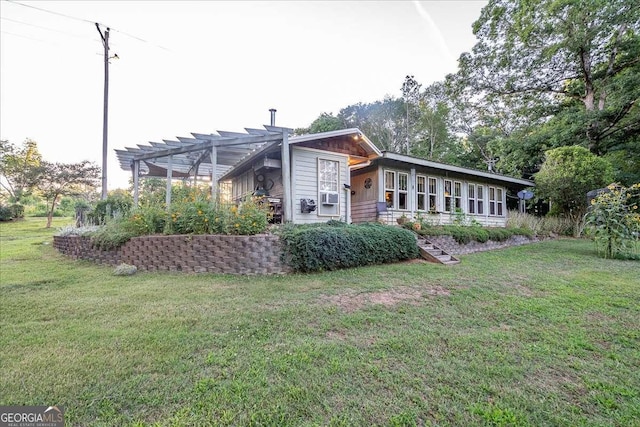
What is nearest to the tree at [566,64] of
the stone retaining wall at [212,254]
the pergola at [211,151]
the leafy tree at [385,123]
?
the leafy tree at [385,123]

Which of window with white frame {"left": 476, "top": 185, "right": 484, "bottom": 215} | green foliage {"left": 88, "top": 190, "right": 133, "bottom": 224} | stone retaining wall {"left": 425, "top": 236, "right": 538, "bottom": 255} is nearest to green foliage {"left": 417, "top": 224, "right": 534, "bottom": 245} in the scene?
stone retaining wall {"left": 425, "top": 236, "right": 538, "bottom": 255}

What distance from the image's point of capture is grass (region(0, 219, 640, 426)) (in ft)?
5.67

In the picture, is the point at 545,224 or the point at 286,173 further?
the point at 545,224

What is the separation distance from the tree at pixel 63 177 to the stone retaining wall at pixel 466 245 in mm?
21446

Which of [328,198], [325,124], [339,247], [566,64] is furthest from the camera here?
[325,124]

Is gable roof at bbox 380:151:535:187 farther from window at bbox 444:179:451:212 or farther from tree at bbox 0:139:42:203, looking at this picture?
tree at bbox 0:139:42:203

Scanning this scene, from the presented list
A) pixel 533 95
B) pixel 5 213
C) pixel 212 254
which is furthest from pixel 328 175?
pixel 5 213

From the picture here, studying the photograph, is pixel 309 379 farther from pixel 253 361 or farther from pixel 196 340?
pixel 196 340

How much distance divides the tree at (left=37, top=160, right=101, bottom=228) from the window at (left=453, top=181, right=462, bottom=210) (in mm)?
22292

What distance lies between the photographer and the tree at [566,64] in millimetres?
13992

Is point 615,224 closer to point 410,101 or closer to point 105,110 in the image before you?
point 105,110

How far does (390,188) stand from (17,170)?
24.5m

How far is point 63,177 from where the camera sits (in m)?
17.6

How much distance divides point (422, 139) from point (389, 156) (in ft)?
54.4
